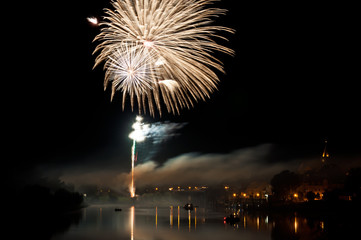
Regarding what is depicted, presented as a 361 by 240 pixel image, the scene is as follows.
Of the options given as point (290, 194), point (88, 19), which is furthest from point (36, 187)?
point (290, 194)

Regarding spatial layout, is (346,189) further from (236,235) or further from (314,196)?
(236,235)

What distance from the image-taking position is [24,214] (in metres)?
64.3

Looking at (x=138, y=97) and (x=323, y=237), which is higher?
(x=138, y=97)

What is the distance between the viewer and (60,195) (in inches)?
3915

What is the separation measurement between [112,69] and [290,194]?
102914 mm

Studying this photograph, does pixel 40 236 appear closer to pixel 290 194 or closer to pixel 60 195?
pixel 60 195

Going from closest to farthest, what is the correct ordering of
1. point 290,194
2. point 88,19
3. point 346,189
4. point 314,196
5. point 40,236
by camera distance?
1. point 88,19
2. point 40,236
3. point 346,189
4. point 314,196
5. point 290,194

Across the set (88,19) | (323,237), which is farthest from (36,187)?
(88,19)

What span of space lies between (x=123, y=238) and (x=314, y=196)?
223ft

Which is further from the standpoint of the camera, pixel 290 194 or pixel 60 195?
pixel 290 194

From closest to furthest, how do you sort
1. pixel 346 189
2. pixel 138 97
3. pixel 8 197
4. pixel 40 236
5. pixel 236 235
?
1. pixel 138 97
2. pixel 40 236
3. pixel 236 235
4. pixel 8 197
5. pixel 346 189

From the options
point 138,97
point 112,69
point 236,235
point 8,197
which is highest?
point 112,69

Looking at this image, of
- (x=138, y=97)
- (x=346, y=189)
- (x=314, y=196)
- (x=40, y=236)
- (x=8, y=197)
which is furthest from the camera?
(x=314, y=196)

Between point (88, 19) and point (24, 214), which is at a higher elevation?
point (88, 19)
